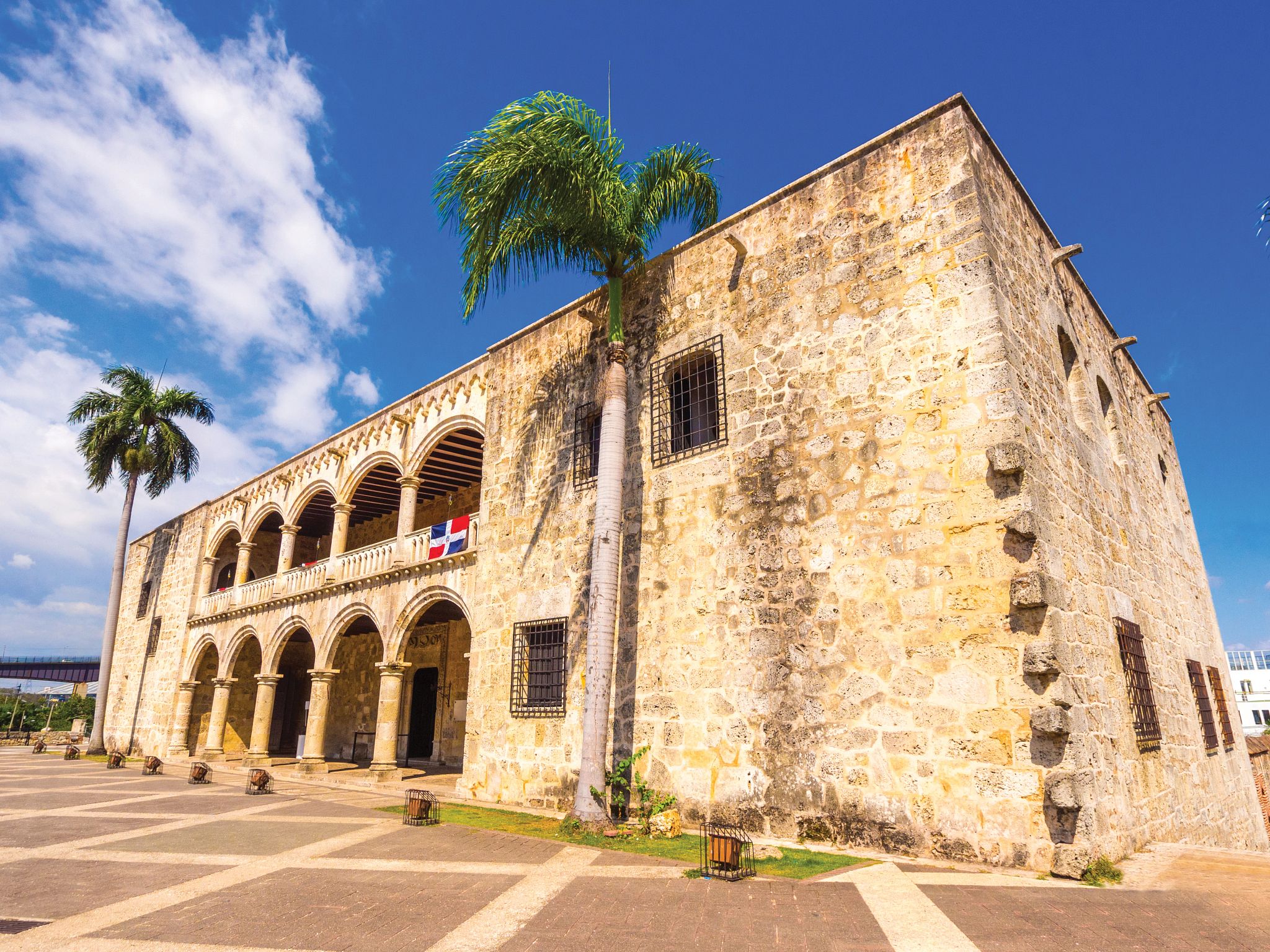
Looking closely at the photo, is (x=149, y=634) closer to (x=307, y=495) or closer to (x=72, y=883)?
(x=307, y=495)

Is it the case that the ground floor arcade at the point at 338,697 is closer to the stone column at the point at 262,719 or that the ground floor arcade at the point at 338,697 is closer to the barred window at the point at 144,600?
the stone column at the point at 262,719

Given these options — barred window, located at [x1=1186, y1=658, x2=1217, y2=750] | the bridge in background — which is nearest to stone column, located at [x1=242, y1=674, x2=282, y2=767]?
barred window, located at [x1=1186, y1=658, x2=1217, y2=750]

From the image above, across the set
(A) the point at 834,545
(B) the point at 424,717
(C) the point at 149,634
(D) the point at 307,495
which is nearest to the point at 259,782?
(B) the point at 424,717

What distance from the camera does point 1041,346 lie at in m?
8.29

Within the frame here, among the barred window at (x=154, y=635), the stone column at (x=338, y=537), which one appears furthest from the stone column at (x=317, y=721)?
the barred window at (x=154, y=635)

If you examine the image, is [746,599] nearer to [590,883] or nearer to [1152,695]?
[590,883]

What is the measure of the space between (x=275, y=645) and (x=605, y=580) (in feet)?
42.7

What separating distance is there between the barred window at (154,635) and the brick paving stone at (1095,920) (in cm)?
2565

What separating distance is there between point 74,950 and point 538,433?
860 centimetres

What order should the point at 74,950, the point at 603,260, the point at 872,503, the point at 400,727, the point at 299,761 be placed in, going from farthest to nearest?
the point at 400,727, the point at 299,761, the point at 603,260, the point at 872,503, the point at 74,950

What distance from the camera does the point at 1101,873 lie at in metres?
5.79

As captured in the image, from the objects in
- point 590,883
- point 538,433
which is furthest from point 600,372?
point 590,883

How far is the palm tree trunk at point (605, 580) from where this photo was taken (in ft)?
27.8

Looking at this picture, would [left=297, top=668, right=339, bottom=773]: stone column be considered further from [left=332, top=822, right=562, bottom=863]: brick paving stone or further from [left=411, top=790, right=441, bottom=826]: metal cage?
[left=332, top=822, right=562, bottom=863]: brick paving stone
